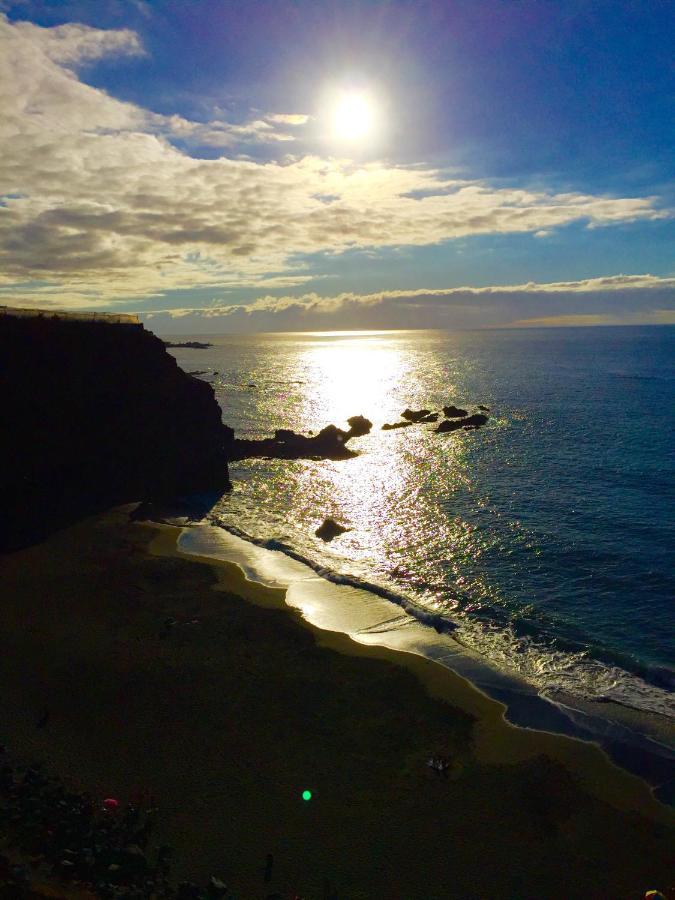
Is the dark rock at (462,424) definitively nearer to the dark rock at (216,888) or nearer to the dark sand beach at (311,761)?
the dark sand beach at (311,761)

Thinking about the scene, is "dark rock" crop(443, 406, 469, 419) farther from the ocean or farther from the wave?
the wave

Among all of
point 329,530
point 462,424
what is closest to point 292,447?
point 462,424

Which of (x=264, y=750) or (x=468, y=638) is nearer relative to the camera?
(x=264, y=750)

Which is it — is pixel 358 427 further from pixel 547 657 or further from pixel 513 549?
pixel 547 657

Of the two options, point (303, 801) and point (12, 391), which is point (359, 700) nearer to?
point (303, 801)

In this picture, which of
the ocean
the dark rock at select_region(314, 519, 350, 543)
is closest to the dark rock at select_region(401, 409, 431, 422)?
the ocean

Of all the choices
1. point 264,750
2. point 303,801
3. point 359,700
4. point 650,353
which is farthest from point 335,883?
point 650,353
